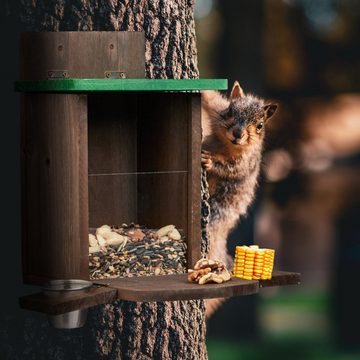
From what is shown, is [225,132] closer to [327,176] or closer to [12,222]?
[12,222]

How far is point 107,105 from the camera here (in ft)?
12.1

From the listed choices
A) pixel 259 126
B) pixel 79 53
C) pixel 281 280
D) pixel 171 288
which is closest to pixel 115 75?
pixel 79 53

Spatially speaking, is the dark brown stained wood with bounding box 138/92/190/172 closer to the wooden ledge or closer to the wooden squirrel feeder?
the wooden squirrel feeder

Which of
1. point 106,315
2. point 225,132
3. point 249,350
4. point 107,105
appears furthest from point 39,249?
point 249,350

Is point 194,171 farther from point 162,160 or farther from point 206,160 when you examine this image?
point 206,160

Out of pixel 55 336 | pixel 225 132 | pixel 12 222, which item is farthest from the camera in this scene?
pixel 225 132

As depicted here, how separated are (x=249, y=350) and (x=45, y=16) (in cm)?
537

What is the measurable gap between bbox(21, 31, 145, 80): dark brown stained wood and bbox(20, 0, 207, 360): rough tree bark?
593 millimetres

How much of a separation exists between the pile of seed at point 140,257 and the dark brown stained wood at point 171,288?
64mm

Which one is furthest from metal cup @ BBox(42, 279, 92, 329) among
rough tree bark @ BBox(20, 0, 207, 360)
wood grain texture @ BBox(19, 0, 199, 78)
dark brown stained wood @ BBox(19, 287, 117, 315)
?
wood grain texture @ BBox(19, 0, 199, 78)

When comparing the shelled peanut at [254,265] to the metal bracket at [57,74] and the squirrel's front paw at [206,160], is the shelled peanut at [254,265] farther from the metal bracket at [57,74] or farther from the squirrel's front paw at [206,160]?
the squirrel's front paw at [206,160]

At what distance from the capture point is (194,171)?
3.62 metres

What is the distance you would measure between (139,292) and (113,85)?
58 cm

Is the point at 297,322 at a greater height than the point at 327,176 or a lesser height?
lesser
